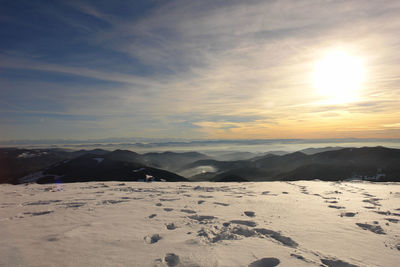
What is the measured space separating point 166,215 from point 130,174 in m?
172

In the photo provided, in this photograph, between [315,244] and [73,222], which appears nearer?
[315,244]

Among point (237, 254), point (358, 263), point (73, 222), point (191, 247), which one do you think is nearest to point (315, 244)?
point (358, 263)

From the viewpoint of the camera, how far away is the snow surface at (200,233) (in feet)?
14.1

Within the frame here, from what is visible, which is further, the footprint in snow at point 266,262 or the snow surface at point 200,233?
the snow surface at point 200,233

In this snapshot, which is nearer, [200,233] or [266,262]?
[266,262]

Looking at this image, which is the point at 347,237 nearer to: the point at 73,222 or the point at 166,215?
the point at 166,215

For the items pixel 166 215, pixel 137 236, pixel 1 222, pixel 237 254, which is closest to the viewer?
pixel 237 254

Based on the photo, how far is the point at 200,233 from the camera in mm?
5762

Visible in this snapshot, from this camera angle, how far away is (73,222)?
6641 mm

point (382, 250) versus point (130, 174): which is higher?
point (382, 250)

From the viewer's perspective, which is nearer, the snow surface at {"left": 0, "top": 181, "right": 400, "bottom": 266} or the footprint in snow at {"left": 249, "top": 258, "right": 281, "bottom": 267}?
the footprint in snow at {"left": 249, "top": 258, "right": 281, "bottom": 267}

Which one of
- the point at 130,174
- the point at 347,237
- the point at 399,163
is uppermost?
the point at 347,237

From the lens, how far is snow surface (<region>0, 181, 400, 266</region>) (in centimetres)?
431

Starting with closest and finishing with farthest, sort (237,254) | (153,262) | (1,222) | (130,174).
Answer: (153,262), (237,254), (1,222), (130,174)
